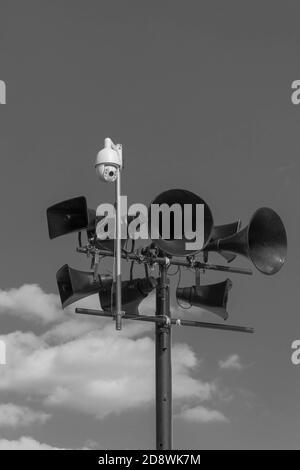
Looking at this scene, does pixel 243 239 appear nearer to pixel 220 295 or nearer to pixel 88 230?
pixel 220 295

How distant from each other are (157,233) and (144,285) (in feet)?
2.31

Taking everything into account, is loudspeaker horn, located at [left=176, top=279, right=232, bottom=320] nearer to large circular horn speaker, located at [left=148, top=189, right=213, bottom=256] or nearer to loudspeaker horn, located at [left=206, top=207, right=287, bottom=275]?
loudspeaker horn, located at [left=206, top=207, right=287, bottom=275]

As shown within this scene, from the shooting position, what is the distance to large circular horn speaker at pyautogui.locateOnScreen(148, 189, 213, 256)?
12586 millimetres

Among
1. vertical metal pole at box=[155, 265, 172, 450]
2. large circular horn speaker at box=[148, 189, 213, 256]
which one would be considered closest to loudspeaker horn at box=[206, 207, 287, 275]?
large circular horn speaker at box=[148, 189, 213, 256]

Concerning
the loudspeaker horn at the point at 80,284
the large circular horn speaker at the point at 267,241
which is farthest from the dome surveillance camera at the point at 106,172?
the large circular horn speaker at the point at 267,241

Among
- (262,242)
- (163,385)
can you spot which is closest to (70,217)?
(163,385)

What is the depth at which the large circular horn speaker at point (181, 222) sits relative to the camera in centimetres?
1259

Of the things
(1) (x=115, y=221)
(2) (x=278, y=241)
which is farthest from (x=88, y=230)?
(2) (x=278, y=241)

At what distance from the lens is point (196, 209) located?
42.1 ft

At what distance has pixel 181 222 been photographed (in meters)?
12.7

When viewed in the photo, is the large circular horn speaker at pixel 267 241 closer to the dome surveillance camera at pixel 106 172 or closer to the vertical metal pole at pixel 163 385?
the vertical metal pole at pixel 163 385
